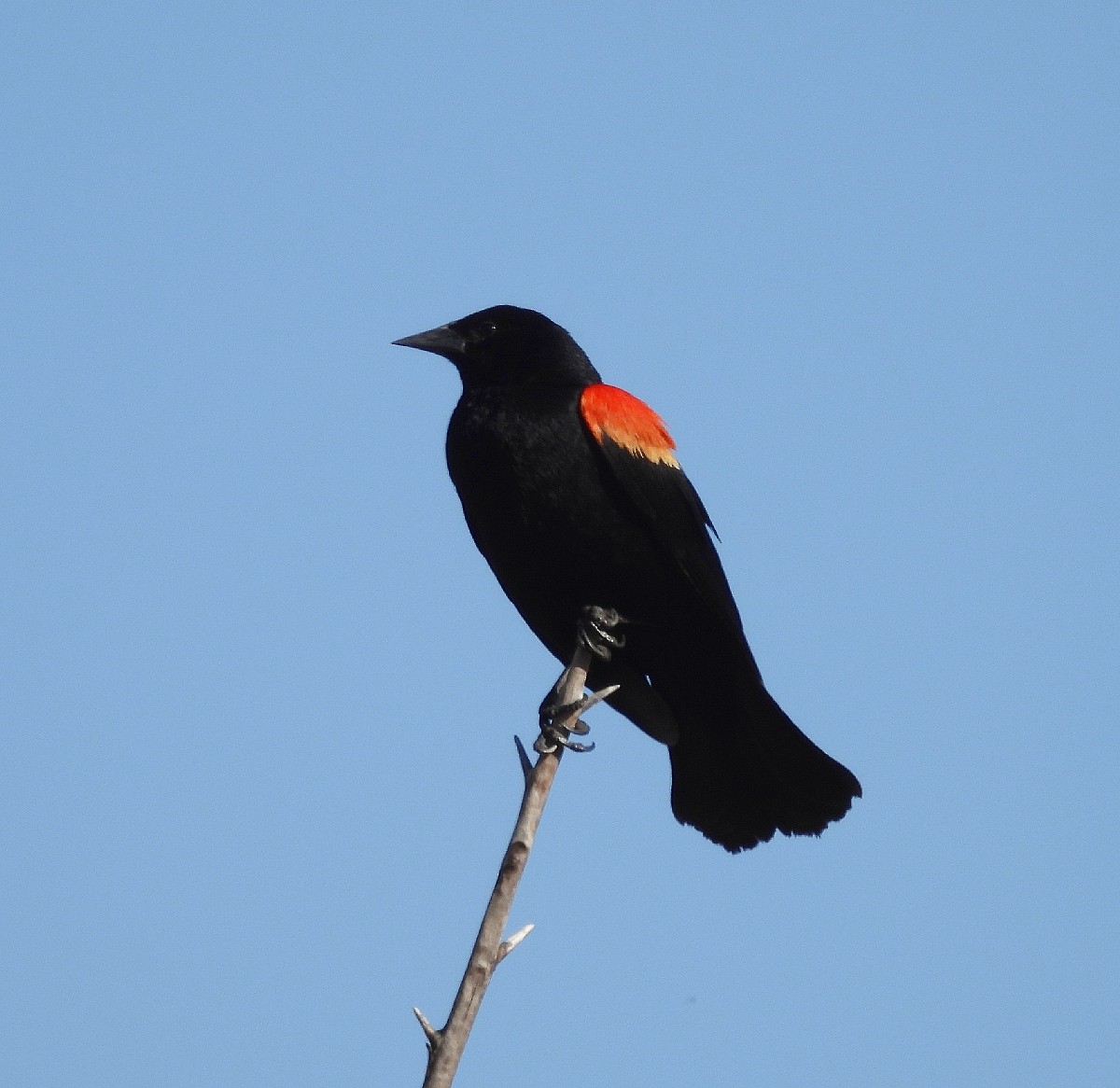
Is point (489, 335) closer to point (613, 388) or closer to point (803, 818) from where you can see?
point (613, 388)

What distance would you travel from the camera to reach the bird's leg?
13.4 ft

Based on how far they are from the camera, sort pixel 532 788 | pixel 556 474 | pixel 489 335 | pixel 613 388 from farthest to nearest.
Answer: pixel 489 335
pixel 613 388
pixel 556 474
pixel 532 788

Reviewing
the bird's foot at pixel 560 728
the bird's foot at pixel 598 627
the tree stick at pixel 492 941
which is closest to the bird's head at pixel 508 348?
the bird's foot at pixel 598 627

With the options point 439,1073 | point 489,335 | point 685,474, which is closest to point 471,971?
point 439,1073

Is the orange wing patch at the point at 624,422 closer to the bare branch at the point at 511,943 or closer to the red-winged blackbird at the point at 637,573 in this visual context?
the red-winged blackbird at the point at 637,573

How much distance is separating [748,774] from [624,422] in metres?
1.18

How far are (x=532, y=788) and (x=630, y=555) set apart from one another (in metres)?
0.99

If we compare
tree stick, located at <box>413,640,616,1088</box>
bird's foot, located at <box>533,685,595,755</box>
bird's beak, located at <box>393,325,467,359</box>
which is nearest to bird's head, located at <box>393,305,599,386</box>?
bird's beak, located at <box>393,325,467,359</box>

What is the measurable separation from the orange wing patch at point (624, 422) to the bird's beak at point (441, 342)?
0.60 m

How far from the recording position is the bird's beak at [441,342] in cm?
508

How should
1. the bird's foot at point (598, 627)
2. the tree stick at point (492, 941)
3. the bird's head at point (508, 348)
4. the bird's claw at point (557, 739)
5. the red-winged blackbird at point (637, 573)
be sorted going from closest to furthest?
the tree stick at point (492, 941) < the bird's claw at point (557, 739) < the red-winged blackbird at point (637, 573) < the bird's foot at point (598, 627) < the bird's head at point (508, 348)

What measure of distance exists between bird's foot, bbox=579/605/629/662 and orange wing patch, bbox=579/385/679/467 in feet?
1.63

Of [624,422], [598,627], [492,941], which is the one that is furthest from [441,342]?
[492,941]

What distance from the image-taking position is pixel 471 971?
3.37 m
